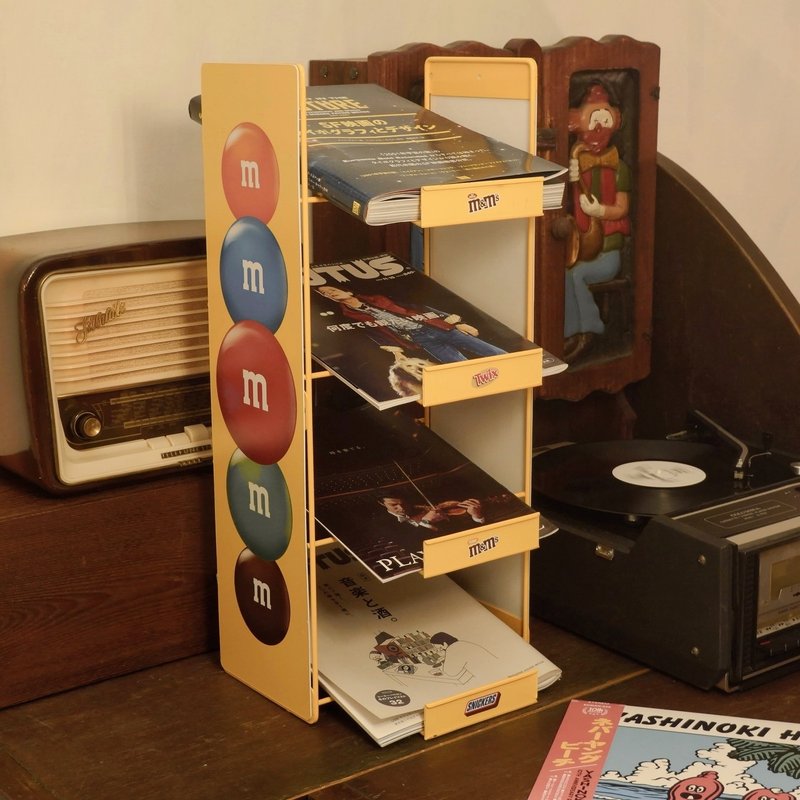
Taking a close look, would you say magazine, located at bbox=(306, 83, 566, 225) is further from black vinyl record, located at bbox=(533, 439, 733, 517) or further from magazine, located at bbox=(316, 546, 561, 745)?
magazine, located at bbox=(316, 546, 561, 745)

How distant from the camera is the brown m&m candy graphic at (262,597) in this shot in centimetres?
143

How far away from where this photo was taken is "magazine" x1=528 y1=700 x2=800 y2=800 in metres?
1.23

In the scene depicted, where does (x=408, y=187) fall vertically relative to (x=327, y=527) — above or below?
above

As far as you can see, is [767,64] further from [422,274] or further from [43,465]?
[43,465]

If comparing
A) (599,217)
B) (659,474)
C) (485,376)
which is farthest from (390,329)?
(599,217)

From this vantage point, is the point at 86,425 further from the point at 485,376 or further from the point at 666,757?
the point at 666,757

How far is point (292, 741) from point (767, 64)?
1.63 meters

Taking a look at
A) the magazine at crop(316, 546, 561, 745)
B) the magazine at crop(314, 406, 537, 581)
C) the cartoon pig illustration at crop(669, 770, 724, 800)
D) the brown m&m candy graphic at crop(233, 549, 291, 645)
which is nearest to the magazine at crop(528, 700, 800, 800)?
the cartoon pig illustration at crop(669, 770, 724, 800)

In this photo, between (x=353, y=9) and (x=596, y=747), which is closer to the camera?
(x=596, y=747)

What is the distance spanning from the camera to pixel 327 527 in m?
1.40

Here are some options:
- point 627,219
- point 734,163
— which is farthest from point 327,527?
point 734,163

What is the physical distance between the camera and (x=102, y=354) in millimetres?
1459

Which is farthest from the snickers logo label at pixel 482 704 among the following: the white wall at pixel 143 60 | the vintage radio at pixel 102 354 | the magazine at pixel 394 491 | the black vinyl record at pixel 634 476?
the white wall at pixel 143 60

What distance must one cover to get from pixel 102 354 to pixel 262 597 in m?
0.34
